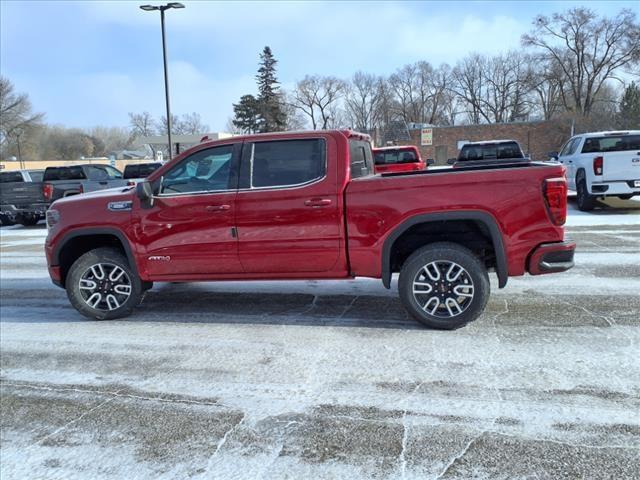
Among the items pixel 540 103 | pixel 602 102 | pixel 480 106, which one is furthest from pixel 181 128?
pixel 602 102

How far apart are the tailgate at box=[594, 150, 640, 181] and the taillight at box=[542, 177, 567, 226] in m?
9.17

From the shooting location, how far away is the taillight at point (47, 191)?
51.2 ft

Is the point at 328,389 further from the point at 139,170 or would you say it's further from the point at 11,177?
the point at 139,170

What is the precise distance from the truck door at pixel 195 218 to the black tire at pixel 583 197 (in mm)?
10605

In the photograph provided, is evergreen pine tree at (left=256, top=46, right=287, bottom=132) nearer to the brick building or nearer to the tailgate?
the brick building

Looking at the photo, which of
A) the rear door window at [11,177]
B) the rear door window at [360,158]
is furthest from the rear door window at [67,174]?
the rear door window at [360,158]

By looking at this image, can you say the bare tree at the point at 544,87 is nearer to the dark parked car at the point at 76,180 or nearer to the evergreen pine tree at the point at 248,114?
the evergreen pine tree at the point at 248,114

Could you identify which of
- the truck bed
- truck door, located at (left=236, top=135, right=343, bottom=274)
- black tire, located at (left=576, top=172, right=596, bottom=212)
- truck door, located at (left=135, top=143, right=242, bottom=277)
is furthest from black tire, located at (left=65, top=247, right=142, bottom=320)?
black tire, located at (left=576, top=172, right=596, bottom=212)

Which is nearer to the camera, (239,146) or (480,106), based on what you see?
(239,146)

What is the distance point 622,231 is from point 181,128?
9930 centimetres

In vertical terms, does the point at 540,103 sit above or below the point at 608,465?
above

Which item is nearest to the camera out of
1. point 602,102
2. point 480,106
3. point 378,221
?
point 378,221

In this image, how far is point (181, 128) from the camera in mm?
101125

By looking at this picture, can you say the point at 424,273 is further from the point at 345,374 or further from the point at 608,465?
the point at 608,465
